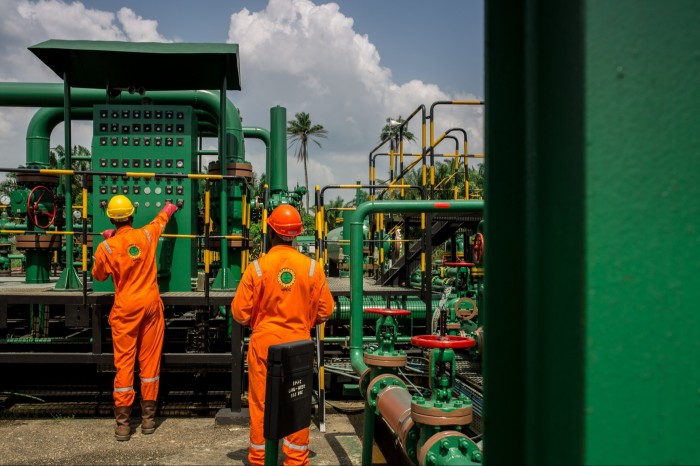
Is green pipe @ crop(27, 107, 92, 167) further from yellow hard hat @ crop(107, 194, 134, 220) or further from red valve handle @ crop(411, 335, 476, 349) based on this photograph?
red valve handle @ crop(411, 335, 476, 349)

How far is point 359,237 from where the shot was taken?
432 centimetres

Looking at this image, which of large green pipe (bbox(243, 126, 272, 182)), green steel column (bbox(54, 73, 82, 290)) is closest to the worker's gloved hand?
green steel column (bbox(54, 73, 82, 290))

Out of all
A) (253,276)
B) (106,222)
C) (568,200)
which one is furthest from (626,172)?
(106,222)

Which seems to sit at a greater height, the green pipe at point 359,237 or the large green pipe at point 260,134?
the large green pipe at point 260,134

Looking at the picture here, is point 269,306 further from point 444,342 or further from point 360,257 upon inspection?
point 444,342

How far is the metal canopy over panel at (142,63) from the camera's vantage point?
245 inches

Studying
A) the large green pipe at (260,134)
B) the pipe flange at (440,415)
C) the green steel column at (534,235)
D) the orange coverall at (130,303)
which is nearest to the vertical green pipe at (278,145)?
the large green pipe at (260,134)

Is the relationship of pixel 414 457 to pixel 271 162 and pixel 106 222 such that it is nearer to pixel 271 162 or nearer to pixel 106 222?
pixel 106 222

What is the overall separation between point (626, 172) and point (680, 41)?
0.18 metres

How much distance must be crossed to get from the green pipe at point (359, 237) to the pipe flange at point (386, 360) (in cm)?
39

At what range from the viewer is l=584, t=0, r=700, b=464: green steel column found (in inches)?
29.2

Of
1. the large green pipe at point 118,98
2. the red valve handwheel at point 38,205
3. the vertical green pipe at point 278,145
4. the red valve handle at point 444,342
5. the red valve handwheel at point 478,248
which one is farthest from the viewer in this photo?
the vertical green pipe at point 278,145

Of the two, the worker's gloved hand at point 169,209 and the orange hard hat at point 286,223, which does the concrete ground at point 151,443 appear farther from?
the worker's gloved hand at point 169,209

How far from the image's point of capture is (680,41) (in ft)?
2.48
